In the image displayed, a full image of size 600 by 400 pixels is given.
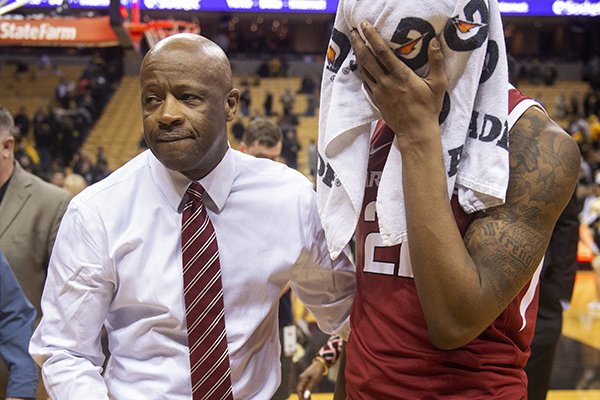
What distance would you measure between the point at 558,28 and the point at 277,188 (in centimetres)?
2738

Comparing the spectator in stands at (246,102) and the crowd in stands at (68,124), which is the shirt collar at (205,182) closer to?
the crowd in stands at (68,124)

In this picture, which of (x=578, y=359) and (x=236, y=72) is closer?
(x=578, y=359)

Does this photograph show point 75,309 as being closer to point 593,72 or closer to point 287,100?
point 287,100

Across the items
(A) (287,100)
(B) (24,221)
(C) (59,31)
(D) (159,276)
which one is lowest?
(A) (287,100)

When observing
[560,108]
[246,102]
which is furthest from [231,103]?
[560,108]

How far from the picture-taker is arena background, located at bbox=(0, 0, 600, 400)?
407 inches

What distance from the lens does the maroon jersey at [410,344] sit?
154 cm

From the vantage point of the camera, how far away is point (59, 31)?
10.5m

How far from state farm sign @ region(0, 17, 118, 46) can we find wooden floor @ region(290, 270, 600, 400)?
6469mm

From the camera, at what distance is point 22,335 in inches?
99.6

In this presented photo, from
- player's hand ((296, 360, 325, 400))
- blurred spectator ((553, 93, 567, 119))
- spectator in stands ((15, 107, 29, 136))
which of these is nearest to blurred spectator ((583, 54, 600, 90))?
blurred spectator ((553, 93, 567, 119))

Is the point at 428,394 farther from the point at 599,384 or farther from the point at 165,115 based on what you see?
the point at 599,384

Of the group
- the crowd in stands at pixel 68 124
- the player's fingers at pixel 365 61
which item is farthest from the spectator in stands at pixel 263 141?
the crowd in stands at pixel 68 124

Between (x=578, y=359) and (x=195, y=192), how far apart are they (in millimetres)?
5894
